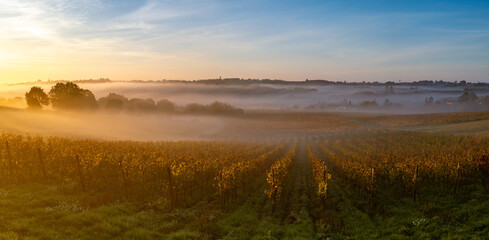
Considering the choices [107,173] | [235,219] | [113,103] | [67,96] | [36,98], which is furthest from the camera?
[113,103]

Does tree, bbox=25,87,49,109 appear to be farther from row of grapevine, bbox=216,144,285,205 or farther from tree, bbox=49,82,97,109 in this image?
row of grapevine, bbox=216,144,285,205

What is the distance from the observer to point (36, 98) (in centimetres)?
12000

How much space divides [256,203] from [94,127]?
338 ft

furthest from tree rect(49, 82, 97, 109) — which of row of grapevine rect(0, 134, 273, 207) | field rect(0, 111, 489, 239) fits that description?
row of grapevine rect(0, 134, 273, 207)

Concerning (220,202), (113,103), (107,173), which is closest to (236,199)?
(220,202)

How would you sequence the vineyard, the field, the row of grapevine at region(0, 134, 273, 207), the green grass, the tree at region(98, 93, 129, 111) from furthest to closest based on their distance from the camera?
1. the tree at region(98, 93, 129, 111)
2. the row of grapevine at region(0, 134, 273, 207)
3. the vineyard
4. the field
5. the green grass

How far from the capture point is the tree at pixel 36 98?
118750 millimetres

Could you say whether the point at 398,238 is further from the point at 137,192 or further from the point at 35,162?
the point at 35,162

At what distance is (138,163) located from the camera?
26.3 meters

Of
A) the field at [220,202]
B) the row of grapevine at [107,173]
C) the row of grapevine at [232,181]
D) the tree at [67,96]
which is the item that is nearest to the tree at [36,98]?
the tree at [67,96]

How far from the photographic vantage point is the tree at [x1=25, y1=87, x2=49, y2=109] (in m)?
119

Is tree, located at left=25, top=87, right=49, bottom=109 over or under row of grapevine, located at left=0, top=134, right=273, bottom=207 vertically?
over

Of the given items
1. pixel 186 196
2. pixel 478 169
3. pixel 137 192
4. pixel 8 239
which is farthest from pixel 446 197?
pixel 8 239

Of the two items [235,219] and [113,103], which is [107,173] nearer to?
[235,219]
